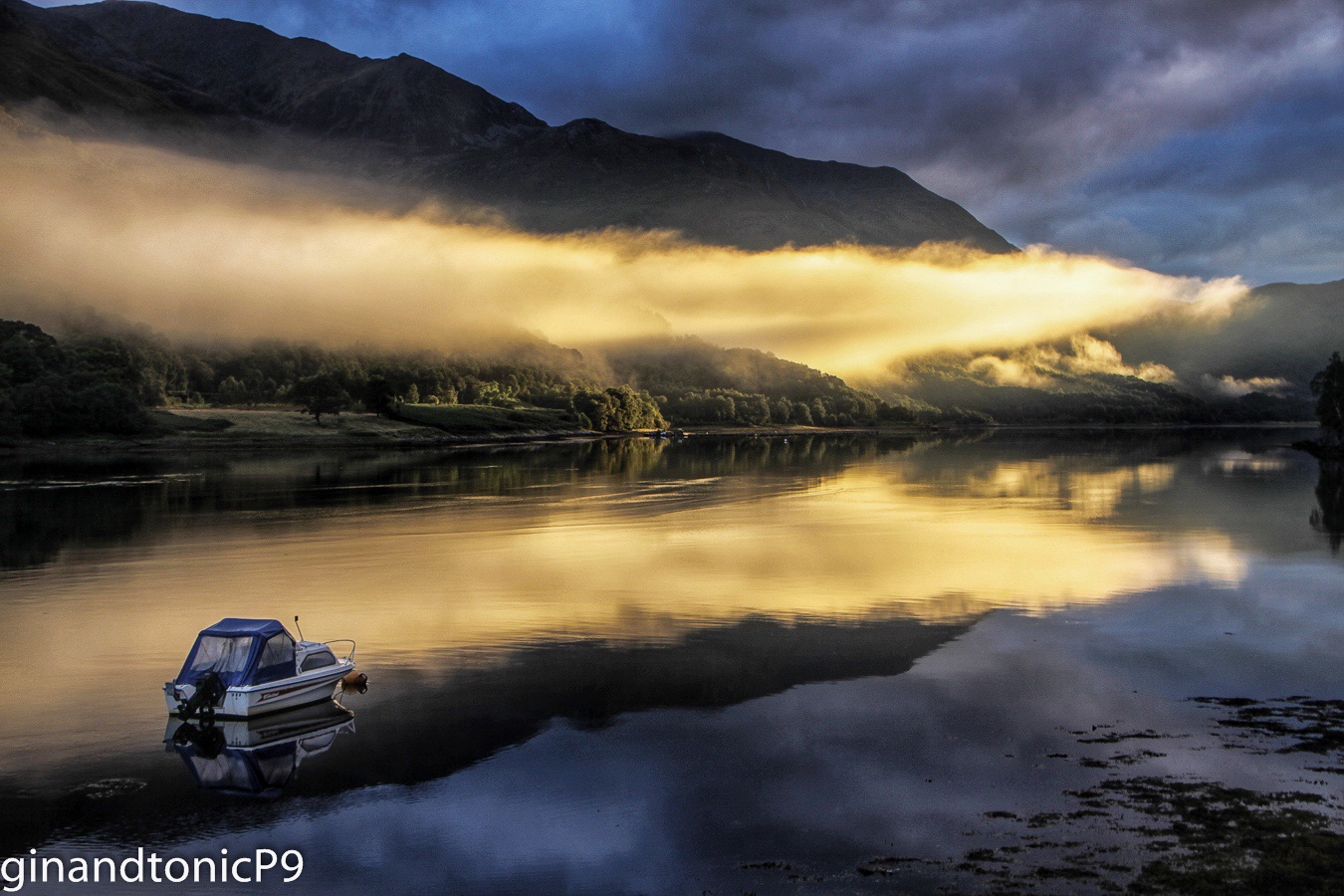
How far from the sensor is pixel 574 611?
131ft

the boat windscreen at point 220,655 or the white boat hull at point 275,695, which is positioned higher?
the boat windscreen at point 220,655

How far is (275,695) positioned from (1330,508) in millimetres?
85235

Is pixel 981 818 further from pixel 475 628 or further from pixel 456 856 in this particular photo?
pixel 475 628

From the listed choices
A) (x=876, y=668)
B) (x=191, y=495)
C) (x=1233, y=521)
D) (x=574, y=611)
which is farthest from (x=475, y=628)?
(x=191, y=495)

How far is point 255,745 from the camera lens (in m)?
24.8

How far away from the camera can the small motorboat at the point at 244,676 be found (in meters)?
25.9

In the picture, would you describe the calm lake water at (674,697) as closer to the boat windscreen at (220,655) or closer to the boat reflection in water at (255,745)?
the boat reflection in water at (255,745)

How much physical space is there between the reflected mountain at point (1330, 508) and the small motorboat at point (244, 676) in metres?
55.9

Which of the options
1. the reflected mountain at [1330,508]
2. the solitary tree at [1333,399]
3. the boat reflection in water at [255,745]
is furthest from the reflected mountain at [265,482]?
the solitary tree at [1333,399]

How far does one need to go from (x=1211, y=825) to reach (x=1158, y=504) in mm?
72916

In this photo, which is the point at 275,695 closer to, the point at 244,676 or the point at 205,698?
the point at 244,676

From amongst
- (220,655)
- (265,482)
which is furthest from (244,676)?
(265,482)

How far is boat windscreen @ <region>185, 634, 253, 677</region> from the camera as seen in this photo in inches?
1046

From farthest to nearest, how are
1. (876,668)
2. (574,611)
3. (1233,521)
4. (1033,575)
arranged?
(1233,521) < (1033,575) < (574,611) < (876,668)
